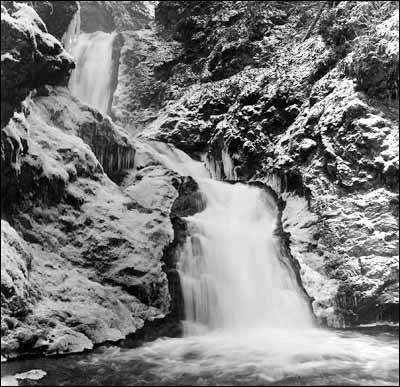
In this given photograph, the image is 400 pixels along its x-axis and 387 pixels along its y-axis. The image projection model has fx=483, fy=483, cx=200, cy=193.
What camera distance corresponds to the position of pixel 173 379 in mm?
9164

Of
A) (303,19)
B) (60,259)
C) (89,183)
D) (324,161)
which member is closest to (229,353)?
(60,259)

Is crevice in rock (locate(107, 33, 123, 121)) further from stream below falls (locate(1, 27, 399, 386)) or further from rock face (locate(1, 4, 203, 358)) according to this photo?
stream below falls (locate(1, 27, 399, 386))

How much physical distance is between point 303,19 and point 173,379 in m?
21.1

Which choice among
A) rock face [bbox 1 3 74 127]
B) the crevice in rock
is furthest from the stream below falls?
the crevice in rock

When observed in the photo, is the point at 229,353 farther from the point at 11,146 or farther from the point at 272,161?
the point at 272,161

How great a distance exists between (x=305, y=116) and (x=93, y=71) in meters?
14.5

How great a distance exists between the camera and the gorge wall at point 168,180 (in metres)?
11.6

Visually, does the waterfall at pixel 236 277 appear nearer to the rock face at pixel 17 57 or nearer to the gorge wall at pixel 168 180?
the gorge wall at pixel 168 180

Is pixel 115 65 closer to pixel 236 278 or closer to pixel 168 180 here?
pixel 168 180

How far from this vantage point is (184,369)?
31.9 ft

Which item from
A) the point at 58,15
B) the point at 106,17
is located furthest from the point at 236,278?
the point at 106,17

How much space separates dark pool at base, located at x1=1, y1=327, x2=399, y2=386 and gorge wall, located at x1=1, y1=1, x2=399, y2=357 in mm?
720

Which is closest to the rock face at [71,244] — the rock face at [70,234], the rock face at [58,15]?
the rock face at [70,234]

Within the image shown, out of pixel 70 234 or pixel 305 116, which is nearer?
pixel 70 234
